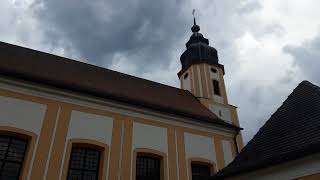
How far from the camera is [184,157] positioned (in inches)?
482

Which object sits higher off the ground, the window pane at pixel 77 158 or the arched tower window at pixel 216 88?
the arched tower window at pixel 216 88

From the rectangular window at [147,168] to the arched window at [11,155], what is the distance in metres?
4.06

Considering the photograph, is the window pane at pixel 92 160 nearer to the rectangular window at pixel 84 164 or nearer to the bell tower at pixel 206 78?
the rectangular window at pixel 84 164

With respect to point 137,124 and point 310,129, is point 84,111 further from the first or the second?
point 310,129

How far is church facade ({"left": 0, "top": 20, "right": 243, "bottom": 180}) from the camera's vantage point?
9680mm

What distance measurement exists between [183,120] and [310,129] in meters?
6.97

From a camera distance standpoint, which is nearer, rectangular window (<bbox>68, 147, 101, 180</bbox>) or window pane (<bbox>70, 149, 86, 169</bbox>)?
rectangular window (<bbox>68, 147, 101, 180</bbox>)

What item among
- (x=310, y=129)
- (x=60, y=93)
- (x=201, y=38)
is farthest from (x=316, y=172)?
(x=201, y=38)

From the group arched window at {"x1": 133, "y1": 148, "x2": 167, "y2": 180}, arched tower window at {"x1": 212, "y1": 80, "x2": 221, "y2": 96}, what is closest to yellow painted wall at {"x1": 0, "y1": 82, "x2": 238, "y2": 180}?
arched window at {"x1": 133, "y1": 148, "x2": 167, "y2": 180}

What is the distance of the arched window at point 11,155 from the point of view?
9094mm

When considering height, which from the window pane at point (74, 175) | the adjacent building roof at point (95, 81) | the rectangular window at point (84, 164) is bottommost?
the window pane at point (74, 175)

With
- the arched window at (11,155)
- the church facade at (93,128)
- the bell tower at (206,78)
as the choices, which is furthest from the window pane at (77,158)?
the bell tower at (206,78)

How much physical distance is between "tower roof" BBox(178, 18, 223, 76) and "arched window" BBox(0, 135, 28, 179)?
1217 cm

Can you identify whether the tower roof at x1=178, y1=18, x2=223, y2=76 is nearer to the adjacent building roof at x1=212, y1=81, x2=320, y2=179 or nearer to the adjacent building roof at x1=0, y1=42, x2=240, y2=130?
the adjacent building roof at x1=0, y1=42, x2=240, y2=130
